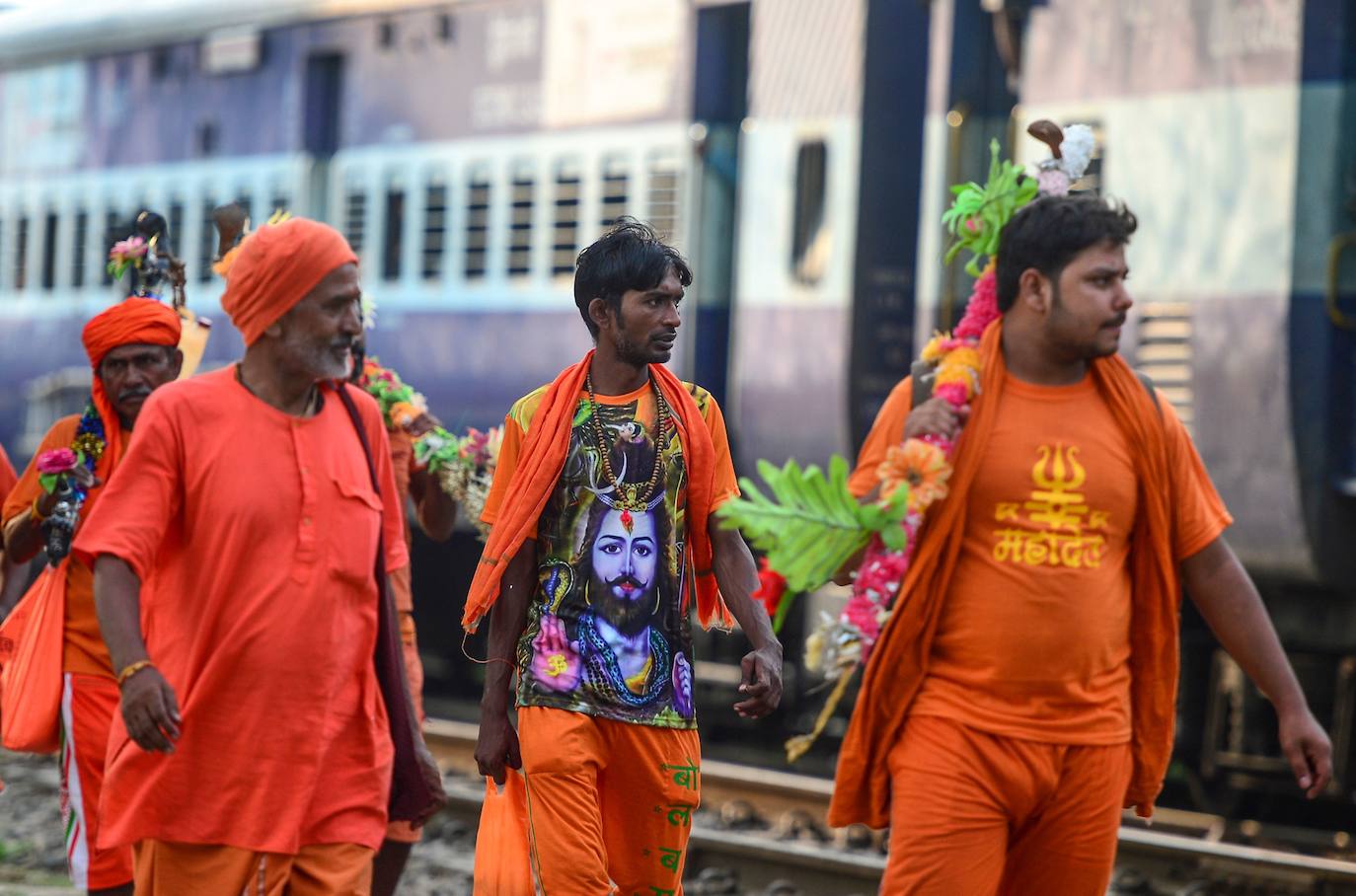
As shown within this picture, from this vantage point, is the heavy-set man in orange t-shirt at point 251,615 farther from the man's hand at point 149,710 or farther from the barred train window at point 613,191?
the barred train window at point 613,191

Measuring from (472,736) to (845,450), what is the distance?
2.48 meters

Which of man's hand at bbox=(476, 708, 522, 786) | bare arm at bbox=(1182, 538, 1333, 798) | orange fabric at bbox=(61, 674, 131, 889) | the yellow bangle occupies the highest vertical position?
bare arm at bbox=(1182, 538, 1333, 798)

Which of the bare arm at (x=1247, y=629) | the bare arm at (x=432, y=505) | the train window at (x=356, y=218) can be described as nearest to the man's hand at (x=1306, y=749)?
the bare arm at (x=1247, y=629)

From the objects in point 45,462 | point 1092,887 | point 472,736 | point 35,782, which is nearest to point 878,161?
point 472,736

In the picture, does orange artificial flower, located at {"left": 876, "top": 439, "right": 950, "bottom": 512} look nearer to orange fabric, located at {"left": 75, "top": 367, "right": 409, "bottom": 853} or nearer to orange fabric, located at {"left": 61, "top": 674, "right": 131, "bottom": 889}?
orange fabric, located at {"left": 75, "top": 367, "right": 409, "bottom": 853}

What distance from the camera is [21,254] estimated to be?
1734cm

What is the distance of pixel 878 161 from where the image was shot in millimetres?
11195

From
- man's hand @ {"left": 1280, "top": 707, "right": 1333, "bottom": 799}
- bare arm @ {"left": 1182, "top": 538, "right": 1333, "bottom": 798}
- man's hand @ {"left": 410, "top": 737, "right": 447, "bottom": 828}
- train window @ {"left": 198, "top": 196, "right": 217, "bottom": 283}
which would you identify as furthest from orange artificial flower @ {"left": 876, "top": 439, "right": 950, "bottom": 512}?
train window @ {"left": 198, "top": 196, "right": 217, "bottom": 283}

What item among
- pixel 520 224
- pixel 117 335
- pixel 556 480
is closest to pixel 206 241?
pixel 520 224

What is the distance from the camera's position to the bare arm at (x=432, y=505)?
6531 millimetres

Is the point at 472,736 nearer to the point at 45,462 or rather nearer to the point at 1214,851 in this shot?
the point at 1214,851

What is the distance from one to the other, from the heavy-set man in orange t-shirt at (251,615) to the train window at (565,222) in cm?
848

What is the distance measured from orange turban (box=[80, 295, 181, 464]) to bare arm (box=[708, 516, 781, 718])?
1741 millimetres

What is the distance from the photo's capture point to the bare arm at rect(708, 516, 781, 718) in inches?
184
